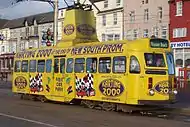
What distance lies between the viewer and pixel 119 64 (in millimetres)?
18922

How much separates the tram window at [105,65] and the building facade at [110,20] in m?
41.4

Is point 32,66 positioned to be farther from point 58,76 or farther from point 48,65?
point 58,76

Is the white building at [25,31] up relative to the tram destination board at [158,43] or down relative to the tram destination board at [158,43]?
up

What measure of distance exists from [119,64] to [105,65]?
968 mm

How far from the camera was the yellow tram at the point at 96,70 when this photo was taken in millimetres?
18234

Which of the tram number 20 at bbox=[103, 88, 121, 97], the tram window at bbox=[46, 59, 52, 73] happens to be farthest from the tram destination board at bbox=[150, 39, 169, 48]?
the tram window at bbox=[46, 59, 52, 73]

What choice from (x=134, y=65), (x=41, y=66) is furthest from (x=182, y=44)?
(x=134, y=65)

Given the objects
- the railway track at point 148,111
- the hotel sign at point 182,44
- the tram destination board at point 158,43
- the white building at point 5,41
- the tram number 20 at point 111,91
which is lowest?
the railway track at point 148,111

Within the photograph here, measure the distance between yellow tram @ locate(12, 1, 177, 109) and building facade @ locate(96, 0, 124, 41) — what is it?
1429 inches

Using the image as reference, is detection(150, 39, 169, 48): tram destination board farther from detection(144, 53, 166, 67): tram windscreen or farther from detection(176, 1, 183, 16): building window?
detection(176, 1, 183, 16): building window

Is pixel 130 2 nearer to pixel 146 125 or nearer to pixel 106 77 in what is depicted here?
pixel 106 77

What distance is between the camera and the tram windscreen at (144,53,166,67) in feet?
60.0

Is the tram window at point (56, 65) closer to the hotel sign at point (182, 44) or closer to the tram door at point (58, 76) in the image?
the tram door at point (58, 76)

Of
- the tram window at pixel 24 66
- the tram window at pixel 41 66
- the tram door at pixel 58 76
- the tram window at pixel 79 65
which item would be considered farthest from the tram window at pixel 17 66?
the tram window at pixel 79 65
